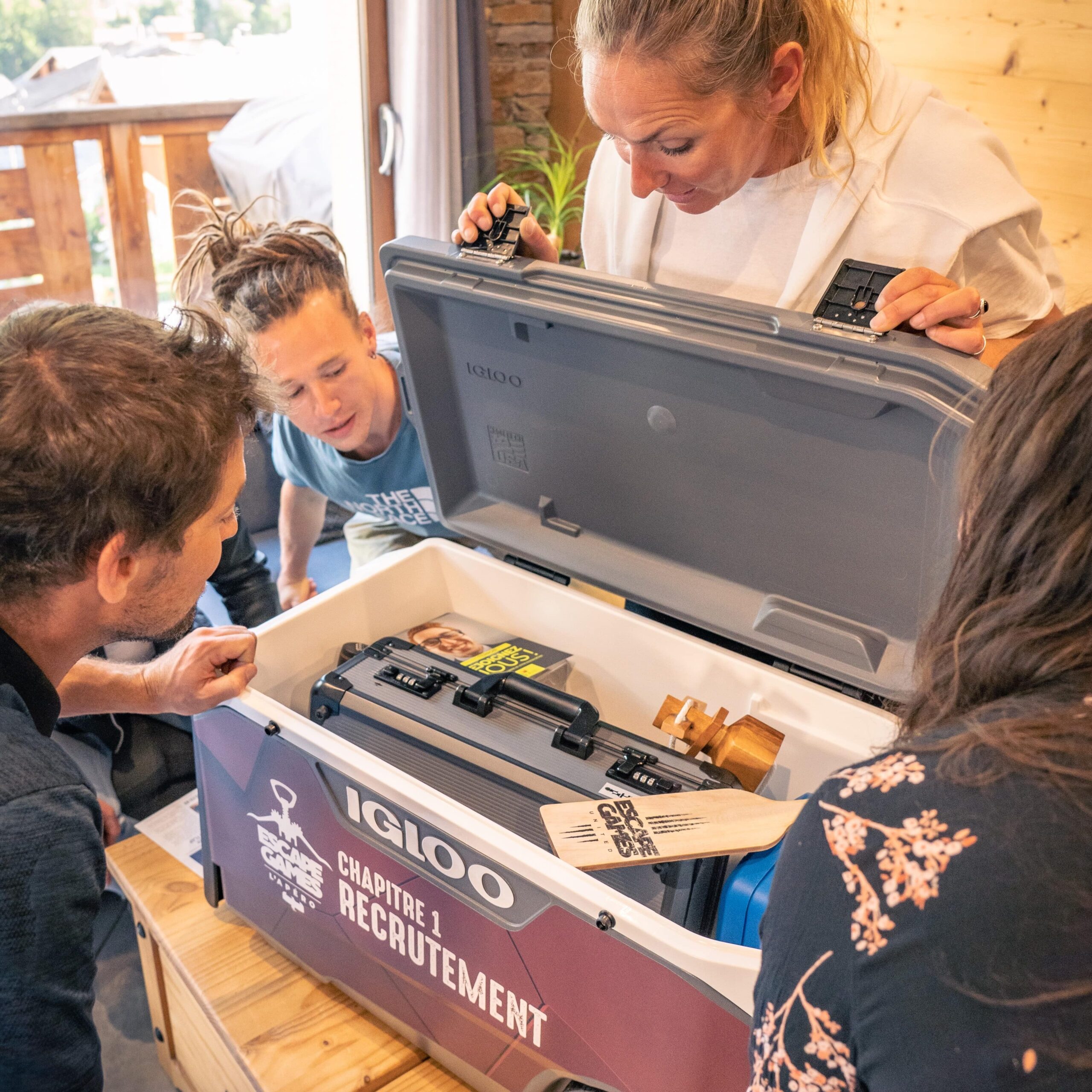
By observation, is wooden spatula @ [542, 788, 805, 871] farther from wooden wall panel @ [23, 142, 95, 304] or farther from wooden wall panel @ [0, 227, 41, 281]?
wooden wall panel @ [0, 227, 41, 281]

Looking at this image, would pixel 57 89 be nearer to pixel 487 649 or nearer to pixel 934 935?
pixel 487 649

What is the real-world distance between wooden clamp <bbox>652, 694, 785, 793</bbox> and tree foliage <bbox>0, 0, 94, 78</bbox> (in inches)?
108

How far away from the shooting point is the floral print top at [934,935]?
1.47ft

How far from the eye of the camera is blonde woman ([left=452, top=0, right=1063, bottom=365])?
0.88 m

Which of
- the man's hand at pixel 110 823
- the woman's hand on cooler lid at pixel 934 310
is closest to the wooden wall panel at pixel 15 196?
the man's hand at pixel 110 823

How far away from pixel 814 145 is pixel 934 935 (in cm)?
74

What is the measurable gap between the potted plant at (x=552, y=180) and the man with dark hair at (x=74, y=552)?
2.30 meters

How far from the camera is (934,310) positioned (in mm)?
785

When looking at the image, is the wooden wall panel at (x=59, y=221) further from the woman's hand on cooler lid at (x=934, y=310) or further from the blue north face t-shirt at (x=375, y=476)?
the woman's hand on cooler lid at (x=934, y=310)

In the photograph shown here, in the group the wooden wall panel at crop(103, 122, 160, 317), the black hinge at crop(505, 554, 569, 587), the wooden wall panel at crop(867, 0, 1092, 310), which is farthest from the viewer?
the wooden wall panel at crop(103, 122, 160, 317)

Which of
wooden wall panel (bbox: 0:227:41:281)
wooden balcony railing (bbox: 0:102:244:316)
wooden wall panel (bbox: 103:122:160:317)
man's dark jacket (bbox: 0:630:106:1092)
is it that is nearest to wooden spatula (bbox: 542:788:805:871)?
man's dark jacket (bbox: 0:630:106:1092)

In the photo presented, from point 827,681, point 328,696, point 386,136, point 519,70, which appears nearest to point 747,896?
point 827,681

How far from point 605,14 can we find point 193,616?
659 millimetres

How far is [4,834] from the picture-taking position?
0.70 metres
